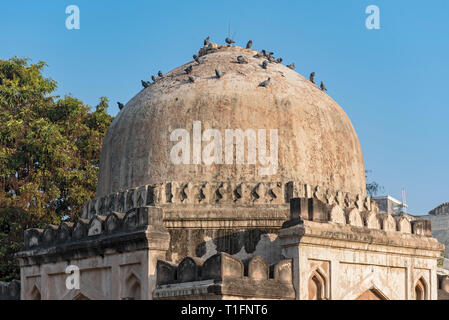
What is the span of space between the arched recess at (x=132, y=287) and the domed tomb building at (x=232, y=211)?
0.07ft

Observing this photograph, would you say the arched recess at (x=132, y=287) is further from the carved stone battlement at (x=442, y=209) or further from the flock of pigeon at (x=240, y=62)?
the carved stone battlement at (x=442, y=209)

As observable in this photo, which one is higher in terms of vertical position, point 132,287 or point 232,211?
point 232,211

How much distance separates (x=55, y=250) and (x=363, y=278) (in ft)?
17.0

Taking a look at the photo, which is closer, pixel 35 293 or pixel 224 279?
pixel 224 279

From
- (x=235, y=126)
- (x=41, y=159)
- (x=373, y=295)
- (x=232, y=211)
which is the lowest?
(x=373, y=295)

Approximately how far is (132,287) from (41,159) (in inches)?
484

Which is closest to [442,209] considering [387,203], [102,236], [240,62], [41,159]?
[387,203]

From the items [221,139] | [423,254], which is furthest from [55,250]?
[423,254]

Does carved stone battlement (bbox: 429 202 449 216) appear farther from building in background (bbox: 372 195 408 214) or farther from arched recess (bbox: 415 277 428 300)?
arched recess (bbox: 415 277 428 300)

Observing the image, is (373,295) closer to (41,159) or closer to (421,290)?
(421,290)

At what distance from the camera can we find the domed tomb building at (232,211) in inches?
472

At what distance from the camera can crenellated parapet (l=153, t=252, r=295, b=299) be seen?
1109 centimetres

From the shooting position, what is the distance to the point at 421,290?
13734 mm
